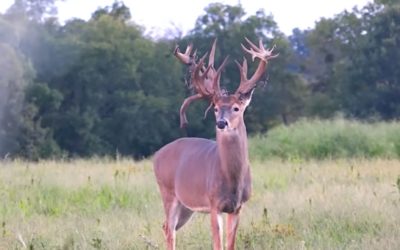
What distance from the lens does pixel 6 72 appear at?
1420 inches

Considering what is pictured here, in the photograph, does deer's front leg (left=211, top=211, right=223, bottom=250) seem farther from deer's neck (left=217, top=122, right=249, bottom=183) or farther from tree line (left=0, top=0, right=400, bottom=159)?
tree line (left=0, top=0, right=400, bottom=159)

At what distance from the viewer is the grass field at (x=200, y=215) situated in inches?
381

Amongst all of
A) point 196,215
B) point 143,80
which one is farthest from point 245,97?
point 143,80

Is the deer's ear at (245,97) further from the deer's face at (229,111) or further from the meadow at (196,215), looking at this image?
the meadow at (196,215)

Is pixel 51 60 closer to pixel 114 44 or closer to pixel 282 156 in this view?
pixel 114 44

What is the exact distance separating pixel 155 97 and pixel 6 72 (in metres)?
6.74

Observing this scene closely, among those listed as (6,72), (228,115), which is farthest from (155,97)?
(228,115)

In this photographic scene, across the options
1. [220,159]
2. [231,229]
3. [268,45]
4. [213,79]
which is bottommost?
A: [231,229]

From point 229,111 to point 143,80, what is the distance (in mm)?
33980

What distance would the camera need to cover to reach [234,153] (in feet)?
27.6

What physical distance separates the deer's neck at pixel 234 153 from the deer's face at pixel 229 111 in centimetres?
11

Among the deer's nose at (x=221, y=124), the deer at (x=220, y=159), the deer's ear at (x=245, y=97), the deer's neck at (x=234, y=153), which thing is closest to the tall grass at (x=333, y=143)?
the deer at (x=220, y=159)

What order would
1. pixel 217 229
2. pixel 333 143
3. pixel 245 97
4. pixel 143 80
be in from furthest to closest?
pixel 143 80
pixel 333 143
pixel 217 229
pixel 245 97

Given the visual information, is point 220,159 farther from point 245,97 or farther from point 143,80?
point 143,80
